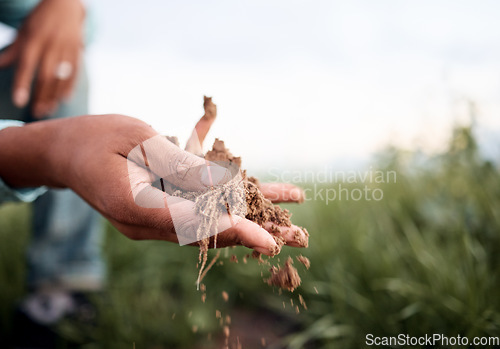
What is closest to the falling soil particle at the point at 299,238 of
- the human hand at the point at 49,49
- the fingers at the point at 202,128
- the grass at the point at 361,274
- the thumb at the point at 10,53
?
the fingers at the point at 202,128

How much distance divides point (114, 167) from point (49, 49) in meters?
1.12

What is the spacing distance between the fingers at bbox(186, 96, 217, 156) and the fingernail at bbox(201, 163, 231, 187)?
16 cm

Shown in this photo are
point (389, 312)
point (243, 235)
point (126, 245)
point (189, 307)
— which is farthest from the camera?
point (126, 245)

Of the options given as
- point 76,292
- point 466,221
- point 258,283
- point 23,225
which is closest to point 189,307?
point 258,283

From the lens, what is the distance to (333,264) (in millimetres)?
2053

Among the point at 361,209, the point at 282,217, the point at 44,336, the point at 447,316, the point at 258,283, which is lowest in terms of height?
the point at 44,336

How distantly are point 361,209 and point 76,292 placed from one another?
187 cm

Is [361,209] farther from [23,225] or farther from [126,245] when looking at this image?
[23,225]

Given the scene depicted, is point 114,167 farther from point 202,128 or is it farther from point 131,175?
point 202,128

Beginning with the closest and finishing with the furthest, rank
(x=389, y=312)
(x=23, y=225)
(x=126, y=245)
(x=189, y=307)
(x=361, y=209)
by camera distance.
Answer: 1. (x=389, y=312)
2. (x=189, y=307)
3. (x=361, y=209)
4. (x=126, y=245)
5. (x=23, y=225)

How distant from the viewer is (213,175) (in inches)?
38.0

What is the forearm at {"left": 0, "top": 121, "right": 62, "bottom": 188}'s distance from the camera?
1199 millimetres

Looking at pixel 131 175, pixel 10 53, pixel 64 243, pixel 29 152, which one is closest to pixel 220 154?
pixel 131 175

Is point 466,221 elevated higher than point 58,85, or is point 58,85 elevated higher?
point 58,85
